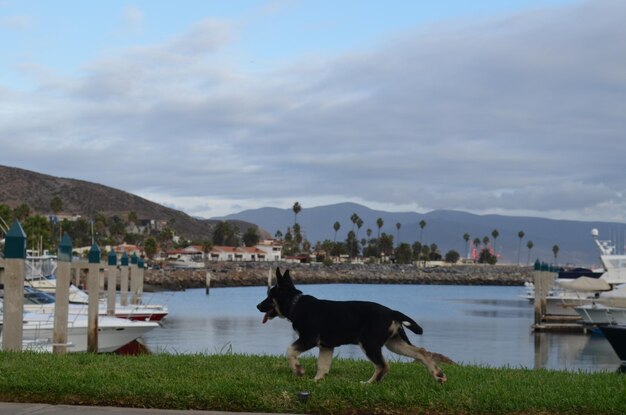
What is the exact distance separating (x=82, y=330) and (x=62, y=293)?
6588 mm

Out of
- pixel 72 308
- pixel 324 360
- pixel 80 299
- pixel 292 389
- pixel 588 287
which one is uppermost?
pixel 324 360

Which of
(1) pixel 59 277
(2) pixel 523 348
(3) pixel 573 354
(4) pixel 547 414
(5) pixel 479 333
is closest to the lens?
(4) pixel 547 414

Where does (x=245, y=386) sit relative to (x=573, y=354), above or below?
above

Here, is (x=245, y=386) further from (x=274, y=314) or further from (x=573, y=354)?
(x=573, y=354)

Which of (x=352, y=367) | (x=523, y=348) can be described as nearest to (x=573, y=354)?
(x=523, y=348)

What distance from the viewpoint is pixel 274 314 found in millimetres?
11617

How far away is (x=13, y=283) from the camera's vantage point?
1608 centimetres

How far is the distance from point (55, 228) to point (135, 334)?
460 feet

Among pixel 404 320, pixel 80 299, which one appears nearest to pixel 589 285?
pixel 80 299

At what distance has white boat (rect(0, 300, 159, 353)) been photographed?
84.6 feet

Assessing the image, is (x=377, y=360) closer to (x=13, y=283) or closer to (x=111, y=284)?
(x=13, y=283)

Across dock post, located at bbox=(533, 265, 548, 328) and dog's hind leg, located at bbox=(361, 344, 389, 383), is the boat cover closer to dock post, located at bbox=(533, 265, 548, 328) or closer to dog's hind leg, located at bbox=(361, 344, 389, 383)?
dock post, located at bbox=(533, 265, 548, 328)

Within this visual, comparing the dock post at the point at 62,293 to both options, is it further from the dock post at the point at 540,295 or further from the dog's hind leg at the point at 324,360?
the dock post at the point at 540,295

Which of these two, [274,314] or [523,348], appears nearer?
[274,314]
